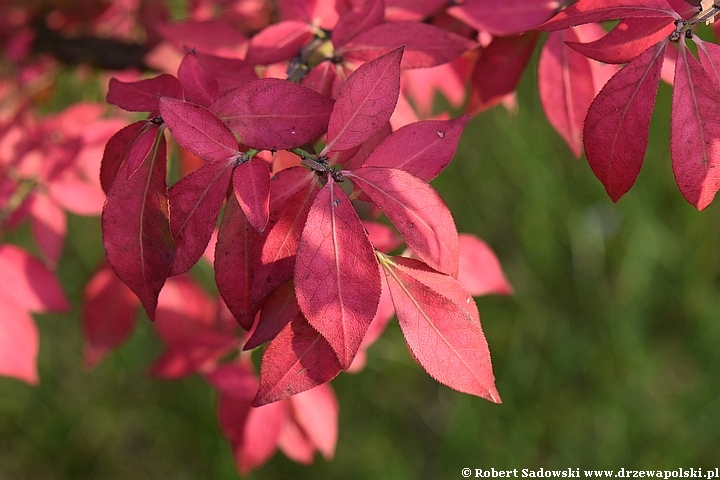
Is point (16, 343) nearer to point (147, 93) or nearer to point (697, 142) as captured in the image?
point (147, 93)

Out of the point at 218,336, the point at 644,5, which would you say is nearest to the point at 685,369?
the point at 218,336

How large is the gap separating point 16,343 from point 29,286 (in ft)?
0.27

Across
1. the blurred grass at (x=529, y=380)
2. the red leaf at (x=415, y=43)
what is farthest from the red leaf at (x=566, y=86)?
the blurred grass at (x=529, y=380)

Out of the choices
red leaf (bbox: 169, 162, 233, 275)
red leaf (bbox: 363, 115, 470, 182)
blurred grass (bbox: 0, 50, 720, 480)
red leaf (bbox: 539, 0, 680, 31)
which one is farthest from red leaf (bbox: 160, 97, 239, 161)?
blurred grass (bbox: 0, 50, 720, 480)

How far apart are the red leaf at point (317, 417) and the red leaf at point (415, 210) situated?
0.55 m

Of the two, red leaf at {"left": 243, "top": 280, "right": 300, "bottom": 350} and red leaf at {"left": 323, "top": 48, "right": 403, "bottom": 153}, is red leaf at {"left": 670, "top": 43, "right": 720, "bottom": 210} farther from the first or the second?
red leaf at {"left": 243, "top": 280, "right": 300, "bottom": 350}

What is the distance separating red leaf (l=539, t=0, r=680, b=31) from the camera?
510 mm

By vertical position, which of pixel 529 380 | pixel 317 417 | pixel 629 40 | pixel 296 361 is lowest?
pixel 529 380

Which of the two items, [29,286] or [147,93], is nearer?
[147,93]

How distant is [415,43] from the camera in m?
0.66

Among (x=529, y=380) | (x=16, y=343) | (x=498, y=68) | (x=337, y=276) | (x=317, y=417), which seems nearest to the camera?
(x=337, y=276)

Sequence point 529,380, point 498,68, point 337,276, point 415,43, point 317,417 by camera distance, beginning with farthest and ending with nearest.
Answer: point 529,380 < point 317,417 < point 498,68 < point 415,43 < point 337,276

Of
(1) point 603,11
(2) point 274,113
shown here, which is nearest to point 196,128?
(2) point 274,113

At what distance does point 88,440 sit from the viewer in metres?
2.08
